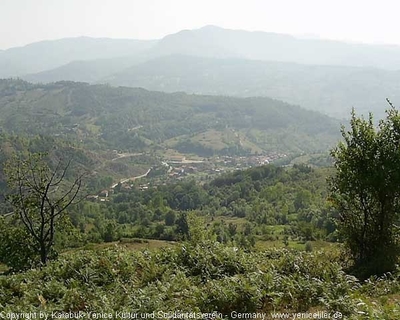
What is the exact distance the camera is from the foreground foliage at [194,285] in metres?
10.2

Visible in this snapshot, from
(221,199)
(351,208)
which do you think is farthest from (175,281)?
(221,199)

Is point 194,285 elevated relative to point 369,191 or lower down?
lower down

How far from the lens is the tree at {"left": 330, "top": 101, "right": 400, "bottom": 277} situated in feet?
46.8

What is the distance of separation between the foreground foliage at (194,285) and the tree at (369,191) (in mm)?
1432

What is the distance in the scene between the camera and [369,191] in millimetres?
14727

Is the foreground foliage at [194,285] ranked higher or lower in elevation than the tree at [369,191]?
lower

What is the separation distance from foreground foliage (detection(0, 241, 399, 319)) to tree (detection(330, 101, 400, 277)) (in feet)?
4.70

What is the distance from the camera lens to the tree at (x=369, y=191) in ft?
Result: 46.8

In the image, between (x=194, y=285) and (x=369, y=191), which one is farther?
(x=369, y=191)

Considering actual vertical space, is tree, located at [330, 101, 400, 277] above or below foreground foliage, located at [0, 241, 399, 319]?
above

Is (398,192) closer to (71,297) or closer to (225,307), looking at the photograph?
(225,307)

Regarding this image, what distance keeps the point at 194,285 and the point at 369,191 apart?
23.7 feet

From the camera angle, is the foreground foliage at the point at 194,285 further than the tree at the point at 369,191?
No

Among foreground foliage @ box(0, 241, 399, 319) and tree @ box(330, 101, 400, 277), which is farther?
A: tree @ box(330, 101, 400, 277)
